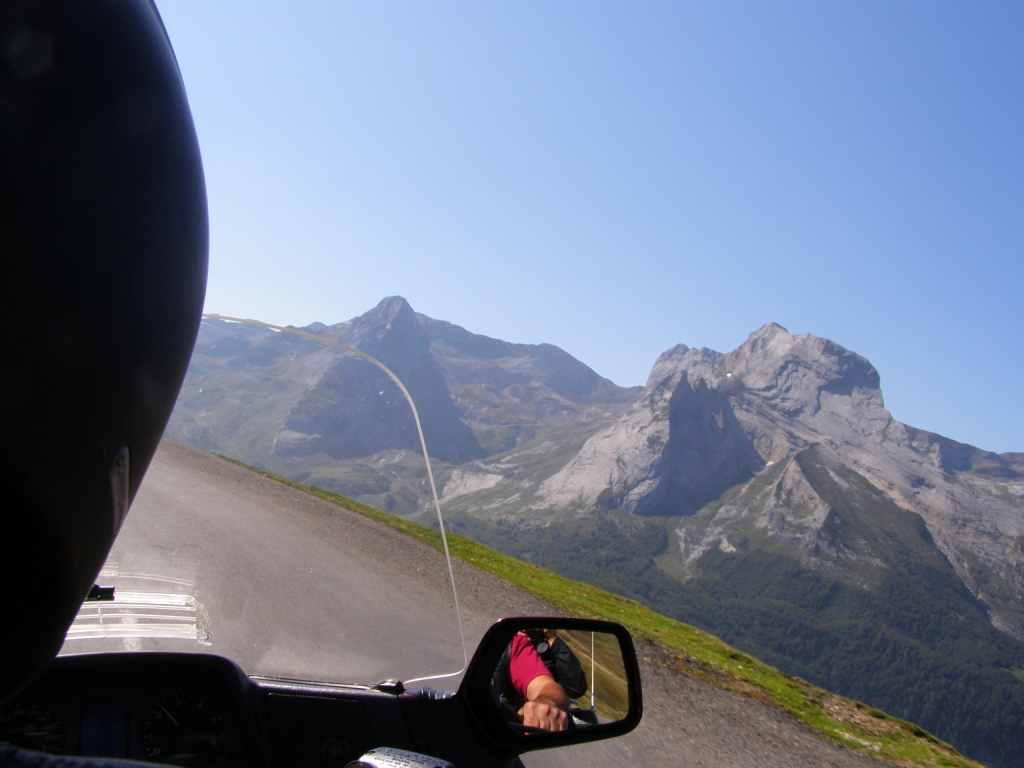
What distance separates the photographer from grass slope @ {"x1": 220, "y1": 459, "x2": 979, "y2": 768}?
9961mm

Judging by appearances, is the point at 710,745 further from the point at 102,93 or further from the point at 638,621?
the point at 102,93

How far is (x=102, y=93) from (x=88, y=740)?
280 cm

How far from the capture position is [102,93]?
106 centimetres

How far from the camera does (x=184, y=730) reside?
2936mm

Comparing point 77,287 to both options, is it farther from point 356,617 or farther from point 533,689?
point 356,617

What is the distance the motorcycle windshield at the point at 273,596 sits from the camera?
25.1ft

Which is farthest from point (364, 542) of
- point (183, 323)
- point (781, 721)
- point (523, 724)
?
point (183, 323)

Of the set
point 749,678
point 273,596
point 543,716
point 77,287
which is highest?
point 77,287

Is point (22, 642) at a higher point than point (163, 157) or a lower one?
lower

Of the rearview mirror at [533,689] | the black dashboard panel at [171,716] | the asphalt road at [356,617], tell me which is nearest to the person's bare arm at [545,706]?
the rearview mirror at [533,689]

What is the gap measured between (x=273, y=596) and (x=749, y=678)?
841 centimetres

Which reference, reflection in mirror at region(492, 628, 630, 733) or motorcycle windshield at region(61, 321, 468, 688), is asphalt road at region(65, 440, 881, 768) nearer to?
motorcycle windshield at region(61, 321, 468, 688)

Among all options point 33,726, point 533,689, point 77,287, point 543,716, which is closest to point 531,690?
point 533,689

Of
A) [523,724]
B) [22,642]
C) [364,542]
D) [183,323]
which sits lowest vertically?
[364,542]
